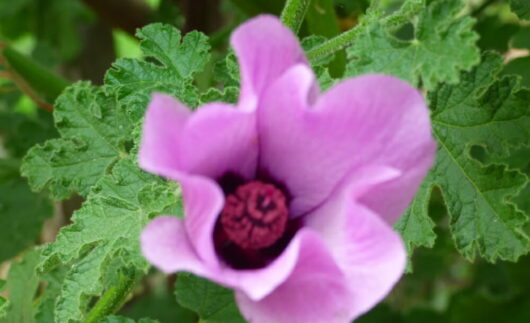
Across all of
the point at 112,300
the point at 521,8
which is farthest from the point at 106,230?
the point at 521,8

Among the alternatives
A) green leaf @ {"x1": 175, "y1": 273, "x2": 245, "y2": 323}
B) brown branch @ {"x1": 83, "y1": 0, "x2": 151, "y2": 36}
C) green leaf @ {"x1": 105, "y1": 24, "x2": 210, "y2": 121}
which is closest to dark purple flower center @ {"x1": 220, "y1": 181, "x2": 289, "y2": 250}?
green leaf @ {"x1": 105, "y1": 24, "x2": 210, "y2": 121}

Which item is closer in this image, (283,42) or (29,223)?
(283,42)

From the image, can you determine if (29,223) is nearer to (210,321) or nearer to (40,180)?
(40,180)

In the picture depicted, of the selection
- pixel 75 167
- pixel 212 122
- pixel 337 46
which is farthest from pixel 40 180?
pixel 212 122

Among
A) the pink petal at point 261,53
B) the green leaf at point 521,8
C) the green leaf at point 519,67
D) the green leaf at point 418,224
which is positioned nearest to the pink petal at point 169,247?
the pink petal at point 261,53

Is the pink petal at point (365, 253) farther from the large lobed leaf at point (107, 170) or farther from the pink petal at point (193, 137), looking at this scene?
the large lobed leaf at point (107, 170)

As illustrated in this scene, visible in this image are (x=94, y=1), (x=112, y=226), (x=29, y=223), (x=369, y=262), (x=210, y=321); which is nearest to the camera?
(x=369, y=262)
